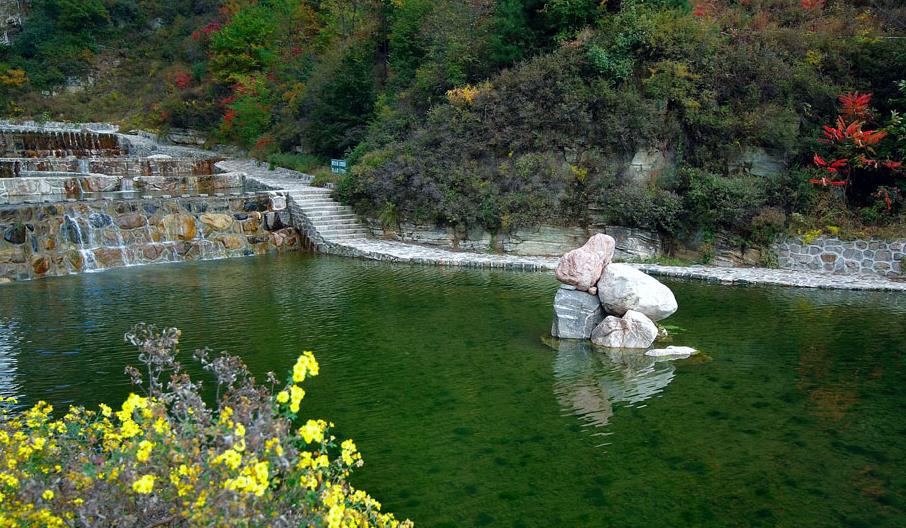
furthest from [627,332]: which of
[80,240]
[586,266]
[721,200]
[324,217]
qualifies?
[80,240]

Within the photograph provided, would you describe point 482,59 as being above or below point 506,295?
above

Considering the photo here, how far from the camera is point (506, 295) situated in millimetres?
13422

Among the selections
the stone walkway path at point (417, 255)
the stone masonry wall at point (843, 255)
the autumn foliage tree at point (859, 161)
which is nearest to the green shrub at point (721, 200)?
the stone masonry wall at point (843, 255)

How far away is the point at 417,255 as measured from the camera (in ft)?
56.2

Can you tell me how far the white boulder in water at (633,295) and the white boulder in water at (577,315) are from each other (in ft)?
0.67

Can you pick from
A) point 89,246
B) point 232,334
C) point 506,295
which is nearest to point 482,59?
point 506,295

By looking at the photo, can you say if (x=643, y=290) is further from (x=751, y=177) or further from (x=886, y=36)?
(x=886, y=36)

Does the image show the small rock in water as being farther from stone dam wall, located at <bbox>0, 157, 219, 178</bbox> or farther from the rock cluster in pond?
stone dam wall, located at <bbox>0, 157, 219, 178</bbox>

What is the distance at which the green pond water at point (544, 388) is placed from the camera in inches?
236

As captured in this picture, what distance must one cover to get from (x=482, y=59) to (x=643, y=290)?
12975mm

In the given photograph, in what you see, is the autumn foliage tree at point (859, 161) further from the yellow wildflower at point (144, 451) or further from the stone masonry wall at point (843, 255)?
the yellow wildflower at point (144, 451)

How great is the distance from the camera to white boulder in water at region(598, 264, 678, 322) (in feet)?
33.6

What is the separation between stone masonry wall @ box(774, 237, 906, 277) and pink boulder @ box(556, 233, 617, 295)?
6625 millimetres

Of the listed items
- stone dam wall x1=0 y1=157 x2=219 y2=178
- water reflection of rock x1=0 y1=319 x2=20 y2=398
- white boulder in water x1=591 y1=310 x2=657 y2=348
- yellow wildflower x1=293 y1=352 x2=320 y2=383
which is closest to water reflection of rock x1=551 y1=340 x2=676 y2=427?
white boulder in water x1=591 y1=310 x2=657 y2=348
